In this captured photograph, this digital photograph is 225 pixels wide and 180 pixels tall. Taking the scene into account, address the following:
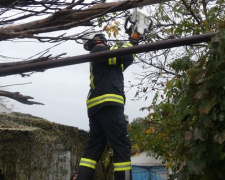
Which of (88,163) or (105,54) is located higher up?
(105,54)

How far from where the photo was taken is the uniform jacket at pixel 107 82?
3599mm

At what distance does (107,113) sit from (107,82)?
0.30m

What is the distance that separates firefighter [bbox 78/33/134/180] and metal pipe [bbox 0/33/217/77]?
3.57 feet

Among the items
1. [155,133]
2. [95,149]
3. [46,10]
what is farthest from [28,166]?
[46,10]

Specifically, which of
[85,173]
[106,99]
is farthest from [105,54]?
[85,173]

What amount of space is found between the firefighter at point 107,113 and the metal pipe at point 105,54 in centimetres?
109

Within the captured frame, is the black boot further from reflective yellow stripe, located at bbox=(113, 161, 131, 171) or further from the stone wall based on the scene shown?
the stone wall

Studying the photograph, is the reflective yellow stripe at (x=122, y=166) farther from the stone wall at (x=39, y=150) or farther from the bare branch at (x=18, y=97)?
the stone wall at (x=39, y=150)

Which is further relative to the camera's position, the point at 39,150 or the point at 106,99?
the point at 39,150

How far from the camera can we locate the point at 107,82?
369cm

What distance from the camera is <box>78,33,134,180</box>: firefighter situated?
345cm

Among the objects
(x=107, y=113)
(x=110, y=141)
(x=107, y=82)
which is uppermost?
(x=107, y=82)

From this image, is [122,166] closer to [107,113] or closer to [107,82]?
[107,113]

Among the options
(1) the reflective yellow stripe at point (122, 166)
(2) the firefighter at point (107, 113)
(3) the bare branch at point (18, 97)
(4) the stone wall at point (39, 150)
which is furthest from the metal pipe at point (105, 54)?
(4) the stone wall at point (39, 150)
